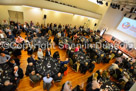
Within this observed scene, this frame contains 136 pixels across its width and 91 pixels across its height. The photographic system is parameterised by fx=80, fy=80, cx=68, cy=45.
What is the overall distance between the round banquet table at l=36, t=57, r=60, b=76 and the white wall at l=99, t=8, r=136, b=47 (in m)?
14.4

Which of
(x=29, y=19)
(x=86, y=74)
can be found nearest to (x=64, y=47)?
(x=86, y=74)

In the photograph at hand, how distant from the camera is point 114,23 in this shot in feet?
54.9

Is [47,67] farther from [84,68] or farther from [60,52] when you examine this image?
[60,52]

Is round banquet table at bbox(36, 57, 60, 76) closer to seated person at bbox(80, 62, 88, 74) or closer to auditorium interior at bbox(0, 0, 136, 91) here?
auditorium interior at bbox(0, 0, 136, 91)

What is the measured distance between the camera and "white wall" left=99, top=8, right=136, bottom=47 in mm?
15289

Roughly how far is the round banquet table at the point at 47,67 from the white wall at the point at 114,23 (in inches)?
568

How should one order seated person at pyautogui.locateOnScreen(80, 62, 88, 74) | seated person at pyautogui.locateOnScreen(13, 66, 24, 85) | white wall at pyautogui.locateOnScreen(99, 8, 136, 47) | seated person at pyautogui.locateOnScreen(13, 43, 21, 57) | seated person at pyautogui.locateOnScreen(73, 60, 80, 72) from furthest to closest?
white wall at pyautogui.locateOnScreen(99, 8, 136, 47) < seated person at pyautogui.locateOnScreen(80, 62, 88, 74) < seated person at pyautogui.locateOnScreen(73, 60, 80, 72) < seated person at pyautogui.locateOnScreen(13, 43, 21, 57) < seated person at pyautogui.locateOnScreen(13, 66, 24, 85)

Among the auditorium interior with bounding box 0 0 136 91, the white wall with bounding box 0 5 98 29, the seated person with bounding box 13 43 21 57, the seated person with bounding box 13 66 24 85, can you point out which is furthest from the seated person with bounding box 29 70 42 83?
the white wall with bounding box 0 5 98 29

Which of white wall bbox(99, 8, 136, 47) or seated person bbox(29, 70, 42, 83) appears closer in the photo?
seated person bbox(29, 70, 42, 83)

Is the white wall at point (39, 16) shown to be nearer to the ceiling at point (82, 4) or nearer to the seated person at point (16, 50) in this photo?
the ceiling at point (82, 4)

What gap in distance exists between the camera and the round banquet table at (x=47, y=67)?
4516mm

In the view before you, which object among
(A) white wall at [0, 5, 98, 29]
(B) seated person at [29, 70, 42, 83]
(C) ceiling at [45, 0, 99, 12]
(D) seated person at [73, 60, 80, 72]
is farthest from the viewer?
(C) ceiling at [45, 0, 99, 12]

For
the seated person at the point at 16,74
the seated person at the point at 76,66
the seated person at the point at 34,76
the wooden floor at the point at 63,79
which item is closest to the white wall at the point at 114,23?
the wooden floor at the point at 63,79

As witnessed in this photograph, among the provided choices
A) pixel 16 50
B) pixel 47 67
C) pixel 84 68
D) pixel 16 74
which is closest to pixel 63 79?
pixel 47 67
